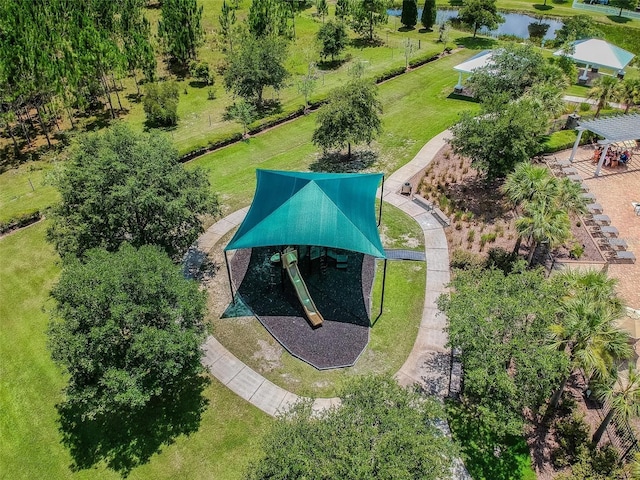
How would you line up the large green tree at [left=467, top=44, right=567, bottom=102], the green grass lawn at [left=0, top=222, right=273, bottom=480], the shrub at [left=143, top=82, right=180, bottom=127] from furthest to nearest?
the shrub at [left=143, top=82, right=180, bottom=127] → the large green tree at [left=467, top=44, right=567, bottom=102] → the green grass lawn at [left=0, top=222, right=273, bottom=480]

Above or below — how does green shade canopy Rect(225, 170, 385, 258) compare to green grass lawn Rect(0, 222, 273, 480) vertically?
above

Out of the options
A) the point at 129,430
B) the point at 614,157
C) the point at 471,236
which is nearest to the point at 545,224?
the point at 471,236

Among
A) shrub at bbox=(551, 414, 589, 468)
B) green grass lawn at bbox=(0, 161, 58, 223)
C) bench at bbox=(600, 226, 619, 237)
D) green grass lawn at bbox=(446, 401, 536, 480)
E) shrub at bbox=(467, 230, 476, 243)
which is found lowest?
green grass lawn at bbox=(446, 401, 536, 480)

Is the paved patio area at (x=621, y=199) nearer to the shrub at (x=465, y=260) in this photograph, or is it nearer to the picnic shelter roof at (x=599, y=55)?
the shrub at (x=465, y=260)

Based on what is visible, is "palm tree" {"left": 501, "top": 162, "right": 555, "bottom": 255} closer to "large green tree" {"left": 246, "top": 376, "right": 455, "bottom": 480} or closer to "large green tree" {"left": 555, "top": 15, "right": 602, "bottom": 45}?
"large green tree" {"left": 246, "top": 376, "right": 455, "bottom": 480}

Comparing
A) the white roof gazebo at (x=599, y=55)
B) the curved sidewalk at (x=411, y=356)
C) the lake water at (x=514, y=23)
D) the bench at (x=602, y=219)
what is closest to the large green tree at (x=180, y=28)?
the curved sidewalk at (x=411, y=356)

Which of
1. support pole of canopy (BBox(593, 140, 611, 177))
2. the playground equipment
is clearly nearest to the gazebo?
the playground equipment

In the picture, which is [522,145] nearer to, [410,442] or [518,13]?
[410,442]
